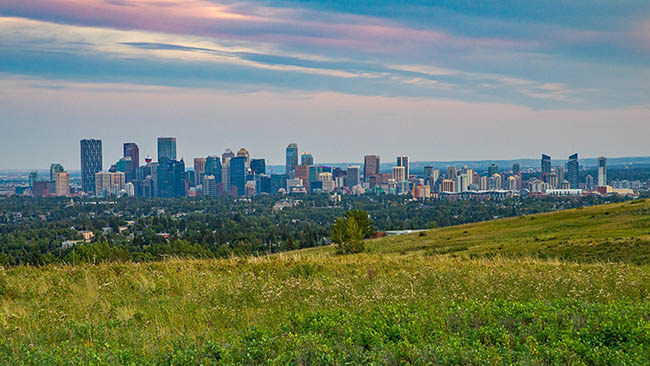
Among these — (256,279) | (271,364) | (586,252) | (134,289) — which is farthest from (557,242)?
(271,364)

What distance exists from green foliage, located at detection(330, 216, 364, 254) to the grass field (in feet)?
87.6

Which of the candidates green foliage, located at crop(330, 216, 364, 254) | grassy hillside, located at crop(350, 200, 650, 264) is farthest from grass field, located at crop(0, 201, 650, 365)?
green foliage, located at crop(330, 216, 364, 254)

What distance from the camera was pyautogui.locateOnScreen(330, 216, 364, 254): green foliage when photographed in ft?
142

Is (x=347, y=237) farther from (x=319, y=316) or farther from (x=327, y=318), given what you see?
(x=327, y=318)

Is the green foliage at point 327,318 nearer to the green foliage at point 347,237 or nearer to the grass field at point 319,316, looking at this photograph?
the grass field at point 319,316

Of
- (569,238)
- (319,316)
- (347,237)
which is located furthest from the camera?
(347,237)

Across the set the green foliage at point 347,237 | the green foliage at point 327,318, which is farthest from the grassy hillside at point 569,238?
the green foliage at point 327,318

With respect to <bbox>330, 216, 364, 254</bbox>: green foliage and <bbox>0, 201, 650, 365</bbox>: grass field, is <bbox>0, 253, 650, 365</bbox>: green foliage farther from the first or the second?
<bbox>330, 216, 364, 254</bbox>: green foliage

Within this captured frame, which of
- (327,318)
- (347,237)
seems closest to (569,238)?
(347,237)

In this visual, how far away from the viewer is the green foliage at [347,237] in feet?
142

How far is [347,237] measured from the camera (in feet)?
146

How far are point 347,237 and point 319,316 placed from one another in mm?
34861

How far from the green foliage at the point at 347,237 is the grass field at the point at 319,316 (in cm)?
2670

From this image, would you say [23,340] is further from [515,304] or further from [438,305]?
[515,304]
